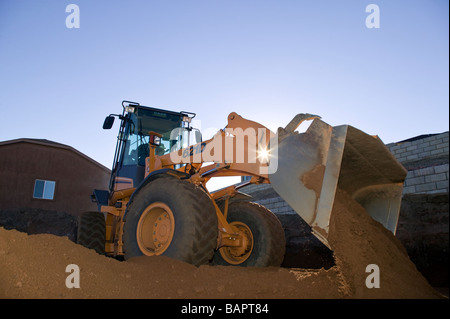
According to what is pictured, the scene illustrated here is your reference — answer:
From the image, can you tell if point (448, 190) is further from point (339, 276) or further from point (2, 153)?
point (2, 153)

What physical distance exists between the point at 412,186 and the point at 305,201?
7344 mm

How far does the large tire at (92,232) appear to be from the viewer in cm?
570

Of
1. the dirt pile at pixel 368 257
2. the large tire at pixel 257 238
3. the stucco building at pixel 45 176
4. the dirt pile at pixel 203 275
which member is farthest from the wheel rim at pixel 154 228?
the stucco building at pixel 45 176

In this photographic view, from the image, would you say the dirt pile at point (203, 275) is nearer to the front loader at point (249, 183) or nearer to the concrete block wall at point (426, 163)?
the front loader at point (249, 183)

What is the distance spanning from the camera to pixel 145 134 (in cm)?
629

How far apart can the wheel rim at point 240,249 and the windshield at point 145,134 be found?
7.59 ft

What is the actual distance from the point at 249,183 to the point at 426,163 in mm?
8958

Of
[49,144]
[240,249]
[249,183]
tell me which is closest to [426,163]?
[240,249]

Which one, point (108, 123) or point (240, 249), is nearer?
point (240, 249)

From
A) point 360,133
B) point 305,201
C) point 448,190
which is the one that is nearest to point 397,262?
point 305,201

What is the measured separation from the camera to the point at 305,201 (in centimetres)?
289

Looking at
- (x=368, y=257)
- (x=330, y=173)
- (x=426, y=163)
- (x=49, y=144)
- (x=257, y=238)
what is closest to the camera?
(x=368, y=257)

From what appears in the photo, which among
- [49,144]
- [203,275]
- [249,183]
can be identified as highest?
[49,144]

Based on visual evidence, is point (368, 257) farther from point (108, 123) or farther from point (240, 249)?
point (108, 123)
